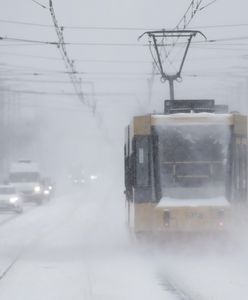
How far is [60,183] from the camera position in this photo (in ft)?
444

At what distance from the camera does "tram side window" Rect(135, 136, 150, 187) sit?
74.9 feet

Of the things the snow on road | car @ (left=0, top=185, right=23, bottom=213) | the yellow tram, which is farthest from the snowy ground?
car @ (left=0, top=185, right=23, bottom=213)

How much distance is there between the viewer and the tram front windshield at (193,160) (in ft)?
74.5

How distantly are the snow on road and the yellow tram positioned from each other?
112cm

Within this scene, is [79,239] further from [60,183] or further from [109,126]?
[60,183]

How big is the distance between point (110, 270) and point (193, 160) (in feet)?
14.1

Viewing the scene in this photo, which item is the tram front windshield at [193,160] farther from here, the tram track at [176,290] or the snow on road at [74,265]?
the tram track at [176,290]

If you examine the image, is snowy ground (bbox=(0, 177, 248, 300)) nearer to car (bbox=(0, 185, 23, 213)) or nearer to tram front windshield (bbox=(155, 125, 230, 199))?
tram front windshield (bbox=(155, 125, 230, 199))

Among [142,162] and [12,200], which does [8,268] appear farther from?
[12,200]

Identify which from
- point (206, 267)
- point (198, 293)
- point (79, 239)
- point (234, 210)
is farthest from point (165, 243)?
point (198, 293)

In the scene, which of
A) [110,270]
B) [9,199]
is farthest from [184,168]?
[9,199]

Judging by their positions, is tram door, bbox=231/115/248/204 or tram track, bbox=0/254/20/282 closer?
tram track, bbox=0/254/20/282

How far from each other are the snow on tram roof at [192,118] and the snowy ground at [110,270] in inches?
109

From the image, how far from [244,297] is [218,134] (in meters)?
8.79
